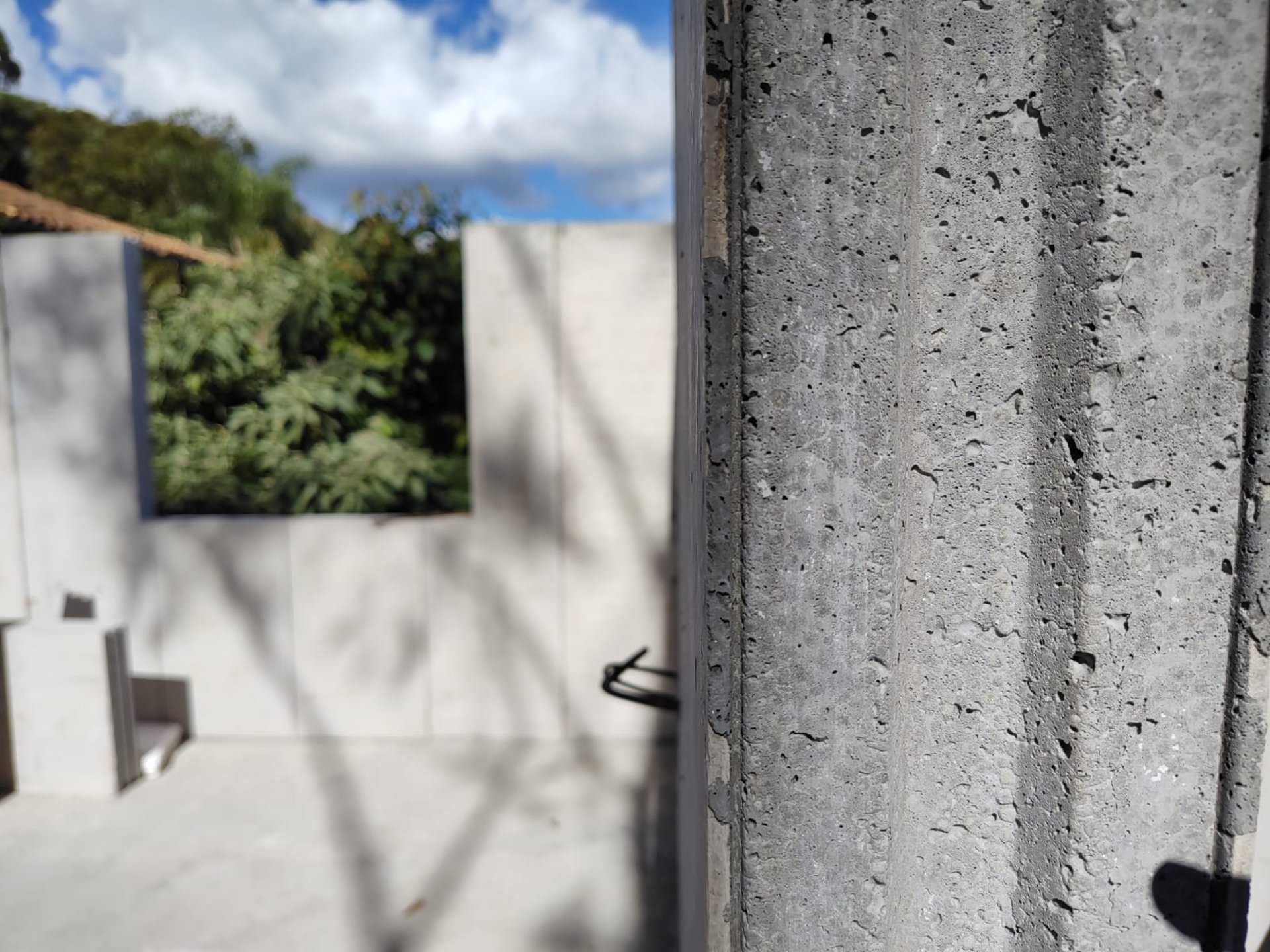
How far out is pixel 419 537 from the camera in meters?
4.32

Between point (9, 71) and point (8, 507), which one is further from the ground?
point (9, 71)

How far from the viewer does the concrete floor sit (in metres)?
2.93

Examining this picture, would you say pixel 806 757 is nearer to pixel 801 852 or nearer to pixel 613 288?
pixel 801 852

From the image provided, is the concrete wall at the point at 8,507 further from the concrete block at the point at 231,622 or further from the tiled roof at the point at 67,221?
the tiled roof at the point at 67,221

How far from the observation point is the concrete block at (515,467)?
423 cm

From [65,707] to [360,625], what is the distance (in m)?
1.33

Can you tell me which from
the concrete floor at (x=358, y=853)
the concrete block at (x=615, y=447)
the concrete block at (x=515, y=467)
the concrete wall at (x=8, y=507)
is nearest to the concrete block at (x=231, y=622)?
the concrete floor at (x=358, y=853)

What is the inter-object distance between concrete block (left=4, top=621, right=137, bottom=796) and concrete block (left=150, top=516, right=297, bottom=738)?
48cm

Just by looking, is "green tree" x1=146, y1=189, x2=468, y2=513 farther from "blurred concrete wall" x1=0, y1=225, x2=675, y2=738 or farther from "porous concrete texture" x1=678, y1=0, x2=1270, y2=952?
"porous concrete texture" x1=678, y1=0, x2=1270, y2=952

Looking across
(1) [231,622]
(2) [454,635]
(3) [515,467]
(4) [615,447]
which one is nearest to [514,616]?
(2) [454,635]

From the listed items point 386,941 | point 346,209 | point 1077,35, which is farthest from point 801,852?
point 346,209

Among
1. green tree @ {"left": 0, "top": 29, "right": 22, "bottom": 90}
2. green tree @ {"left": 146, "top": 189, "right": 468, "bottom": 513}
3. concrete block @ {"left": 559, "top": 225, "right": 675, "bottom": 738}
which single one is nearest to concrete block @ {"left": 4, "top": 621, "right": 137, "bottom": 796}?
green tree @ {"left": 146, "top": 189, "right": 468, "bottom": 513}

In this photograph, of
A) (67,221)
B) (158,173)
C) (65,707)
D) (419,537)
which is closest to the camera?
(65,707)

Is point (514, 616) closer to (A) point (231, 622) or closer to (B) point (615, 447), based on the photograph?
(B) point (615, 447)
